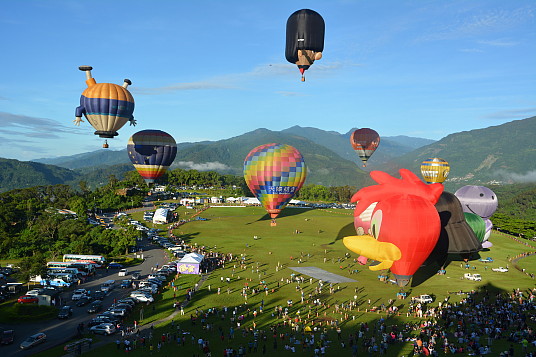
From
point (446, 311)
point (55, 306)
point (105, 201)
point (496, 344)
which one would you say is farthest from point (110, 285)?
point (105, 201)

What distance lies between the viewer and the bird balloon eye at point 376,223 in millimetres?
30688

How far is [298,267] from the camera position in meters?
46.6

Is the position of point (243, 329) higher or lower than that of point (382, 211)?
lower

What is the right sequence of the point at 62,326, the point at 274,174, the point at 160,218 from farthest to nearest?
the point at 160,218 → the point at 274,174 → the point at 62,326

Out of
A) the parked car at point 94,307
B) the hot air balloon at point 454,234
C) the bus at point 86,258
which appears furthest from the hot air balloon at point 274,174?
the parked car at point 94,307

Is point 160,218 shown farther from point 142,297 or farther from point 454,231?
point 454,231

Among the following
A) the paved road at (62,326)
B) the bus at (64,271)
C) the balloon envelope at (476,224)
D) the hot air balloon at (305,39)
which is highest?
the hot air balloon at (305,39)

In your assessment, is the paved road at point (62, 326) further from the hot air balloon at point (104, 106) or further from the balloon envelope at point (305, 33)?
the balloon envelope at point (305, 33)

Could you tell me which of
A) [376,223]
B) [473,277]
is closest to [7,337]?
[376,223]

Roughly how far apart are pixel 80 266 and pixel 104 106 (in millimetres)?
18862

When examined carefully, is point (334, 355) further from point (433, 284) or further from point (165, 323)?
point (433, 284)

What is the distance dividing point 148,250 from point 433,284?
35.4 meters

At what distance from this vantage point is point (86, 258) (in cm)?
4750

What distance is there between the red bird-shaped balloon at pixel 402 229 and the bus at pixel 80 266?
27.7m
